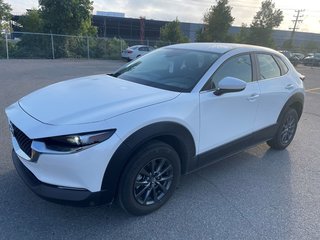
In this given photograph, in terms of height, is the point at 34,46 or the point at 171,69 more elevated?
the point at 171,69

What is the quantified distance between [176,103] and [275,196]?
169cm

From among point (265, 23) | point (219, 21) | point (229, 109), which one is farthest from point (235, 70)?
point (265, 23)

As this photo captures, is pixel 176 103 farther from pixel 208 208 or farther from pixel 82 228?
pixel 82 228

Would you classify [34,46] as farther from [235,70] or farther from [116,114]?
[116,114]

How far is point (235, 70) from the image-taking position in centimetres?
360

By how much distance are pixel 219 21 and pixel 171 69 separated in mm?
24006

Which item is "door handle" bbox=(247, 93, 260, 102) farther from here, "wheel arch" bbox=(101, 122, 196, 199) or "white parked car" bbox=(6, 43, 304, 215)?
"wheel arch" bbox=(101, 122, 196, 199)

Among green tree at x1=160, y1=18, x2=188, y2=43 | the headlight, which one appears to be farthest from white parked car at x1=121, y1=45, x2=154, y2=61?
the headlight

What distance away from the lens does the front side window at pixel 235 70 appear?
10.8 feet

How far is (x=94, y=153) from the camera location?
91.4 inches

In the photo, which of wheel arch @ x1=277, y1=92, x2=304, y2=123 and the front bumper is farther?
wheel arch @ x1=277, y1=92, x2=304, y2=123

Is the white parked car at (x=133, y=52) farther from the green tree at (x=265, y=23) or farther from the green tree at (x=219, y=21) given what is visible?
the green tree at (x=265, y=23)

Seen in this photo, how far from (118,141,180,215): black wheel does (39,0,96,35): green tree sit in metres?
20.4

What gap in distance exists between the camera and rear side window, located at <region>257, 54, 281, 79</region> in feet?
13.2
